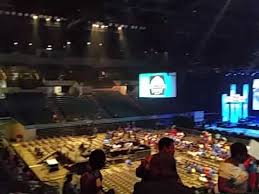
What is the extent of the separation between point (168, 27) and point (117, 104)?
478 centimetres

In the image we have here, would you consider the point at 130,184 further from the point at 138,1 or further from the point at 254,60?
the point at 254,60

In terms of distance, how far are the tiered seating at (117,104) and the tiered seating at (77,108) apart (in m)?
0.62

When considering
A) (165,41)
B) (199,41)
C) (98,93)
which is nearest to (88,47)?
(98,93)

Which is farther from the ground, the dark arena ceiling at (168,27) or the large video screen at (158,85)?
the dark arena ceiling at (168,27)

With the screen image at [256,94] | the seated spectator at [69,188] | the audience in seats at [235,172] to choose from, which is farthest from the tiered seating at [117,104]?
the audience in seats at [235,172]

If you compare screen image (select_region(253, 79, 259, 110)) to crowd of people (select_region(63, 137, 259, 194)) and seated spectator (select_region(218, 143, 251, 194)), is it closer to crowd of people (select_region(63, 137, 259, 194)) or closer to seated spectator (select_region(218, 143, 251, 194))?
crowd of people (select_region(63, 137, 259, 194))

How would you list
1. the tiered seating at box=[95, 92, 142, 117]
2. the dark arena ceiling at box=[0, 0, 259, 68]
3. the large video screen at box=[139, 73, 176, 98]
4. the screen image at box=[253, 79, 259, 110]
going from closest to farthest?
the dark arena ceiling at box=[0, 0, 259, 68]
the large video screen at box=[139, 73, 176, 98]
the screen image at box=[253, 79, 259, 110]
the tiered seating at box=[95, 92, 142, 117]

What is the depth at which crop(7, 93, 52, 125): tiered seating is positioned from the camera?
14461 mm

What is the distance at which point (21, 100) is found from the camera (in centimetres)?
1620

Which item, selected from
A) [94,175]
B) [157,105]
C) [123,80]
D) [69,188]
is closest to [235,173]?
[94,175]

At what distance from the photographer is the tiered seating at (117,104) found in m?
16.3

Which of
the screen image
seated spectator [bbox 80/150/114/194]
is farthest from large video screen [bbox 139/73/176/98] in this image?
seated spectator [bbox 80/150/114/194]

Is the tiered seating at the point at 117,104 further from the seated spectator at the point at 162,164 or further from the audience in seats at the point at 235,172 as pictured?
the audience in seats at the point at 235,172

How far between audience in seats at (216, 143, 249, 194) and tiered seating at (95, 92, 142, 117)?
12.7m
